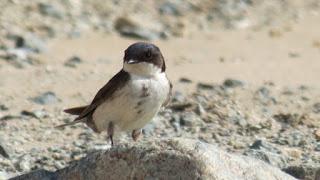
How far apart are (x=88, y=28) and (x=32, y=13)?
81 centimetres

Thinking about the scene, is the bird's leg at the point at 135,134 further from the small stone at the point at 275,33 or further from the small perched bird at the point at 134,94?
the small stone at the point at 275,33

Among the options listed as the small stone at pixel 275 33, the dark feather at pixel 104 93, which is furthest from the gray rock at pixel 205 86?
the small stone at pixel 275 33

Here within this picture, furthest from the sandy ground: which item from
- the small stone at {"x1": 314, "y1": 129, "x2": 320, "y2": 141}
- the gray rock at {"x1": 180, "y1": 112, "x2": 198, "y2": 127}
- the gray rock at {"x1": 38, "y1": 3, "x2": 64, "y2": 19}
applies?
the small stone at {"x1": 314, "y1": 129, "x2": 320, "y2": 141}

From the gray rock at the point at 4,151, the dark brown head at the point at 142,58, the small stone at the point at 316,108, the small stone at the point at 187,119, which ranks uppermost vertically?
the dark brown head at the point at 142,58

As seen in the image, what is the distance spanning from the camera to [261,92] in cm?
1257

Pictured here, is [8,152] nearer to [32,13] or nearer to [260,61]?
[260,61]

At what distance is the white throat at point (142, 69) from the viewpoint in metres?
9.64

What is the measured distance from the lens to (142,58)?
973cm

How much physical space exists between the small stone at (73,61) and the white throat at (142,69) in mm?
4694

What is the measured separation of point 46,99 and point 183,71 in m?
2.23

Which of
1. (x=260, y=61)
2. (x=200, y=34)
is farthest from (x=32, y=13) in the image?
(x=260, y=61)

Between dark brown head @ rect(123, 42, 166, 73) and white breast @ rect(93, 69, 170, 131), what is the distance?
8cm

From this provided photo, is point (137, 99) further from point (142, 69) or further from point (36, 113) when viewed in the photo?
point (36, 113)

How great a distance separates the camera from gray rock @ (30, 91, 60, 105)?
12367mm
